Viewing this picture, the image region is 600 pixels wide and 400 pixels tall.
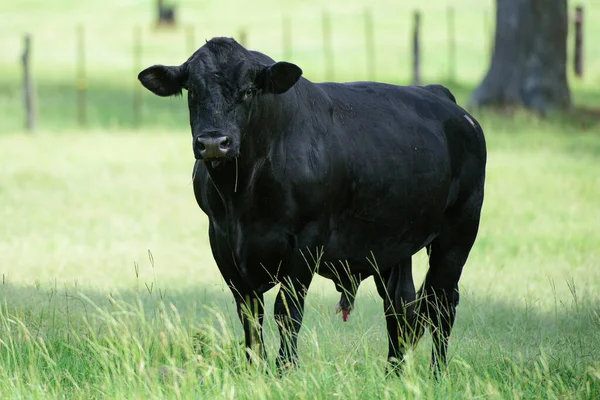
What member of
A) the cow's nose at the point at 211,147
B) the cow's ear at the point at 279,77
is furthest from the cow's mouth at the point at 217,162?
the cow's ear at the point at 279,77

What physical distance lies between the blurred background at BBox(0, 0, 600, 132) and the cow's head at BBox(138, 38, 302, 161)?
701 inches

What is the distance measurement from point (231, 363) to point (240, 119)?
4.66 feet

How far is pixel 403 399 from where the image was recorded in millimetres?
5305

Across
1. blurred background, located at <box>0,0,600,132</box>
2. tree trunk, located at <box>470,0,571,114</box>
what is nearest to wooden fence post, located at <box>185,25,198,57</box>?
blurred background, located at <box>0,0,600,132</box>

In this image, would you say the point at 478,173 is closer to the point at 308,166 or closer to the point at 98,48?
the point at 308,166

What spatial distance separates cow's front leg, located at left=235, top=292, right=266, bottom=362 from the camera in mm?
6137

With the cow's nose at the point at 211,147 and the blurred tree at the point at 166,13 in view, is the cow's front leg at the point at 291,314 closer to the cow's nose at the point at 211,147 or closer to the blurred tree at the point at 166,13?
the cow's nose at the point at 211,147

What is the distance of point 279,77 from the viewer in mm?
6129

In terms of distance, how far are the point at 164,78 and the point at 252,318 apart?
1.45 metres

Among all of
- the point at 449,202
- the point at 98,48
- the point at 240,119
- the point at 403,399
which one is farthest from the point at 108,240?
the point at 98,48

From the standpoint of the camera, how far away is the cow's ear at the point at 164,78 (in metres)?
6.21

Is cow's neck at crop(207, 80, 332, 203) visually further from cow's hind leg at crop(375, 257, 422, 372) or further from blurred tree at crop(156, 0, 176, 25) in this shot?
blurred tree at crop(156, 0, 176, 25)

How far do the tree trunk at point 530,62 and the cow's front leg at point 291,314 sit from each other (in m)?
18.4

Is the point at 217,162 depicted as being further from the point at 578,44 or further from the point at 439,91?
the point at 578,44
